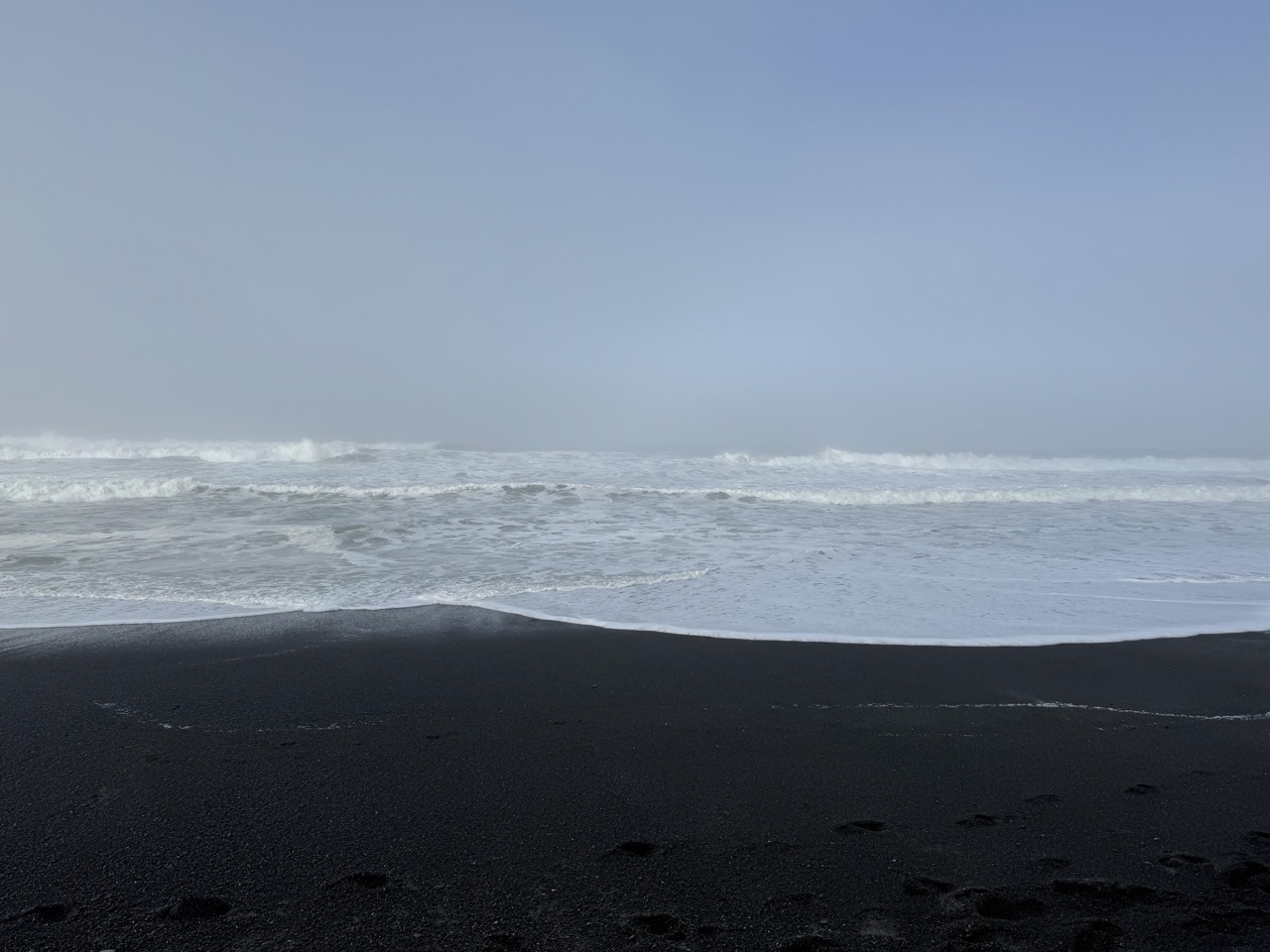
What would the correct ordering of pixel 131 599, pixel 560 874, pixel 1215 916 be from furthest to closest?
1. pixel 131 599
2. pixel 560 874
3. pixel 1215 916

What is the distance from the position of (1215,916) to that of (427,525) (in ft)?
35.9

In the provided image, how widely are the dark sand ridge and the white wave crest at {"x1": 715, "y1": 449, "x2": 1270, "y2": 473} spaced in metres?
22.9

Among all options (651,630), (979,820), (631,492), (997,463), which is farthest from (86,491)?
(997,463)

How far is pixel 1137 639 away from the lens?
5973 mm

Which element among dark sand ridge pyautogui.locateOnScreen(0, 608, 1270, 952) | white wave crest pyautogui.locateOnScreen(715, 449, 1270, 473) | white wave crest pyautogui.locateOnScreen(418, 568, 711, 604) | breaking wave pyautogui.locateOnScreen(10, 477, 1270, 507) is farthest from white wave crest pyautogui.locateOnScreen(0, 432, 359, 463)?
dark sand ridge pyautogui.locateOnScreen(0, 608, 1270, 952)

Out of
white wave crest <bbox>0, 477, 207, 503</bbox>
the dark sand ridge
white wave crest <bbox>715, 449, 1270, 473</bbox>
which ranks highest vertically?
white wave crest <bbox>715, 449, 1270, 473</bbox>

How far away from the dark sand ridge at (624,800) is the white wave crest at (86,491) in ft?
38.3

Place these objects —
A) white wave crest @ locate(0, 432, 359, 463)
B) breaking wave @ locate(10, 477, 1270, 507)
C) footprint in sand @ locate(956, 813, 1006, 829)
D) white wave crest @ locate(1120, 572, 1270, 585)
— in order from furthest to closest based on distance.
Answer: white wave crest @ locate(0, 432, 359, 463)
breaking wave @ locate(10, 477, 1270, 507)
white wave crest @ locate(1120, 572, 1270, 585)
footprint in sand @ locate(956, 813, 1006, 829)

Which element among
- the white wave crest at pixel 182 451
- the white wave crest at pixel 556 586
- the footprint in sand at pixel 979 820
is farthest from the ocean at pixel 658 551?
the white wave crest at pixel 182 451

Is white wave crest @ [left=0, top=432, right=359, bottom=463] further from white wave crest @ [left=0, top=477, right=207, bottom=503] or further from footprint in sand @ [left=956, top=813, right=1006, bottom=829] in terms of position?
footprint in sand @ [left=956, top=813, right=1006, bottom=829]

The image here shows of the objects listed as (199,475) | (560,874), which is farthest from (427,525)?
(199,475)

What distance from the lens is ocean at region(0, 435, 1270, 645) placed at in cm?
661

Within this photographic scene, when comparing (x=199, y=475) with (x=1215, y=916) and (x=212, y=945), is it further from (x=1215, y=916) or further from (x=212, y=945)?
(x=1215, y=916)

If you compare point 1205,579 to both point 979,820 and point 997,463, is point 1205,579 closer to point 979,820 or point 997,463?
point 979,820
